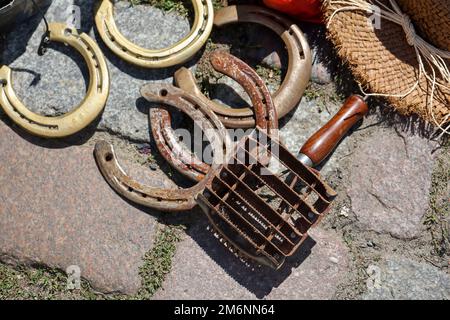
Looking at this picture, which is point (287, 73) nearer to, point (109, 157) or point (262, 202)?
point (262, 202)

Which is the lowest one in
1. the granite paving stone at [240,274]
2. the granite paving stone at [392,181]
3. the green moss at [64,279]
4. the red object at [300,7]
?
the green moss at [64,279]

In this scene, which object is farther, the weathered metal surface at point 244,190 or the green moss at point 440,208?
the green moss at point 440,208

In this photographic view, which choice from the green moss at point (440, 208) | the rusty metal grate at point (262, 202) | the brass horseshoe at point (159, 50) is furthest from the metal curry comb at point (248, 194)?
the green moss at point (440, 208)

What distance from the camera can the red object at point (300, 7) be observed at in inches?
75.1

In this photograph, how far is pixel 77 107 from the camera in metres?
1.93

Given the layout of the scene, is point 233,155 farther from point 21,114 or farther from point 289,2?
point 21,114

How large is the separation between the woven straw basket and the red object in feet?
0.10

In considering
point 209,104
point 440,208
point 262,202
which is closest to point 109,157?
point 209,104

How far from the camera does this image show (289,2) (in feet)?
6.24

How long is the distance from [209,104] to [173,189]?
0.24 meters

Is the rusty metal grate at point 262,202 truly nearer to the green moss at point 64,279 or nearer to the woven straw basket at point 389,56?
the green moss at point 64,279

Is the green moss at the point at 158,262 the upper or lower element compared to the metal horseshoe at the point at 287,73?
lower
